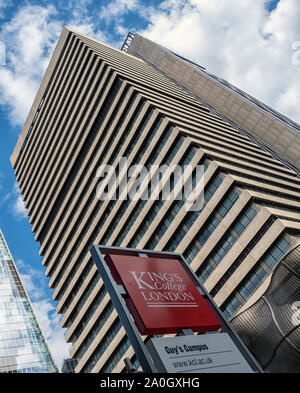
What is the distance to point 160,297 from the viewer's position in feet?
31.9

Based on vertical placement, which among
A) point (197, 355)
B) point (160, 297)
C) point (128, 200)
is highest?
point (197, 355)

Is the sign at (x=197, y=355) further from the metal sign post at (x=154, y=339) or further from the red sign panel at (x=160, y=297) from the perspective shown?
the red sign panel at (x=160, y=297)

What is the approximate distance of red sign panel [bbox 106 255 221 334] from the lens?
A: 9.06 meters

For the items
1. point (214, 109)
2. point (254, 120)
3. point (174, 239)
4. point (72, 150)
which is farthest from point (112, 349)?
point (214, 109)

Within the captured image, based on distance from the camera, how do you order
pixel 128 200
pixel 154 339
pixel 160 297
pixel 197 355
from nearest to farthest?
pixel 154 339, pixel 197 355, pixel 160 297, pixel 128 200

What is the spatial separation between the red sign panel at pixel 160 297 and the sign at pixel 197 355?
612 millimetres

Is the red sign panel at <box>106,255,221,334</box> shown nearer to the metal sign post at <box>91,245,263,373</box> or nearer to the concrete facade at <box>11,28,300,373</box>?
the metal sign post at <box>91,245,263,373</box>

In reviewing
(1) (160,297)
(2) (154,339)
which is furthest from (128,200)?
(2) (154,339)

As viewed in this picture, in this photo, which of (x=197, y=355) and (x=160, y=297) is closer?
(x=197, y=355)

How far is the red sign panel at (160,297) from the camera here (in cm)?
906

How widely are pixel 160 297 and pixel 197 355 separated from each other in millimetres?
1869

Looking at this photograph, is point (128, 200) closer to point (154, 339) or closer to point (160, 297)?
point (160, 297)

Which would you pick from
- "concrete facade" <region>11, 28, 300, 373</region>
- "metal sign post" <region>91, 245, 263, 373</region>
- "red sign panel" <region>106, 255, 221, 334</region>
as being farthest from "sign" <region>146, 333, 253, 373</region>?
"concrete facade" <region>11, 28, 300, 373</region>

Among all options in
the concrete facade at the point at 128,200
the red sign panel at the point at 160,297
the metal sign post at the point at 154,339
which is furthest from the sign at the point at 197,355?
the concrete facade at the point at 128,200
